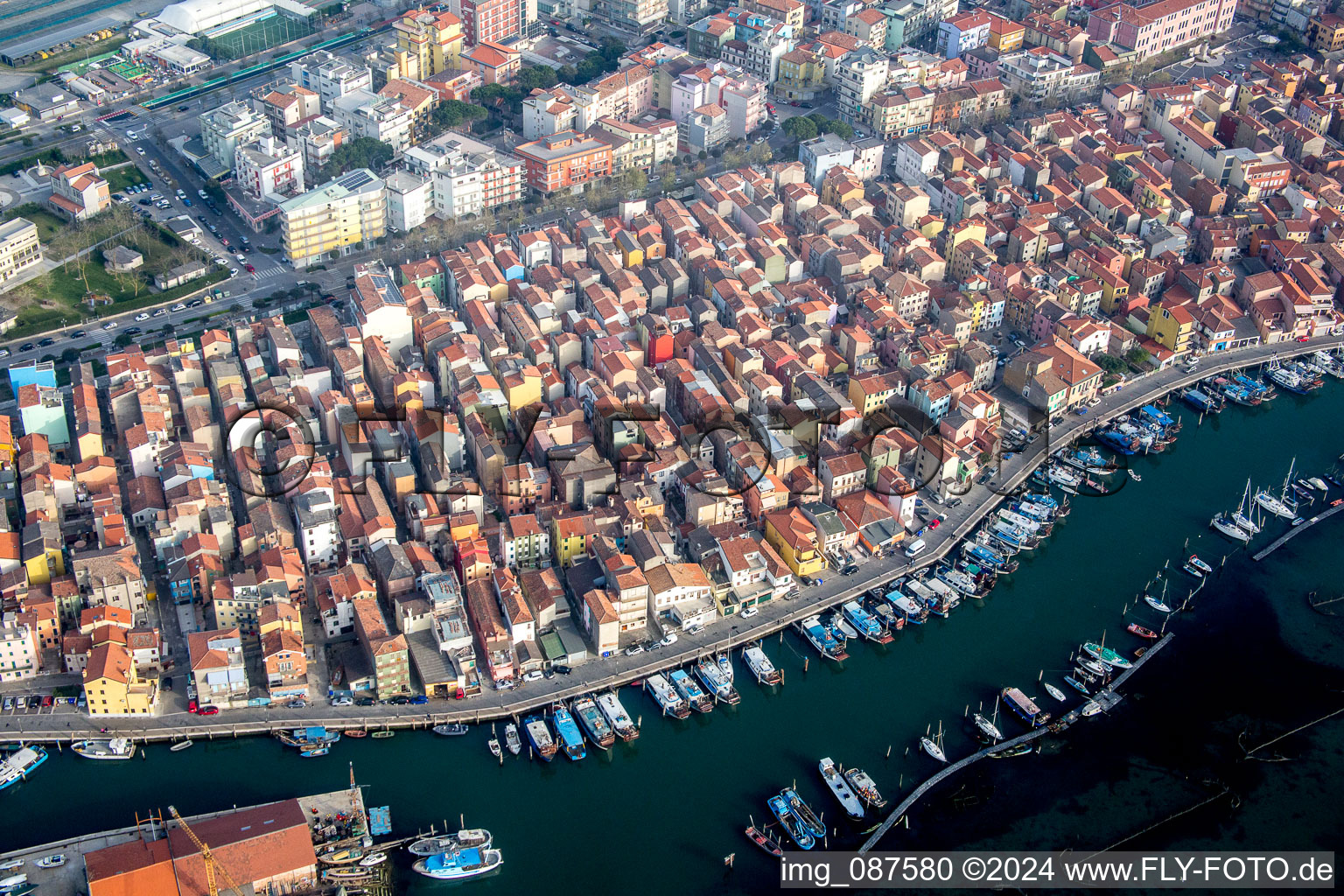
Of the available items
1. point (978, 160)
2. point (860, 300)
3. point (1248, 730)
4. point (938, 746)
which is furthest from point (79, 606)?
point (978, 160)

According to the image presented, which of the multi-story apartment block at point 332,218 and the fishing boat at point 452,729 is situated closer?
the fishing boat at point 452,729

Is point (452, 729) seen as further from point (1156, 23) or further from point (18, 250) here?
point (1156, 23)

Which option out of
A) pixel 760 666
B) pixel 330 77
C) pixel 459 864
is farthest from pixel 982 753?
pixel 330 77

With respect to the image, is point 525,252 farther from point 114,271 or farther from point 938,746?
point 938,746

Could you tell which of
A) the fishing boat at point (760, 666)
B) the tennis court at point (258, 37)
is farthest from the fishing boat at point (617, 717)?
the tennis court at point (258, 37)

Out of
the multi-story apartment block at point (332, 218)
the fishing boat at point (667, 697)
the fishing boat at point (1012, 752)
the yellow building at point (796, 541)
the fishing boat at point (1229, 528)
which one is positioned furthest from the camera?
the multi-story apartment block at point (332, 218)

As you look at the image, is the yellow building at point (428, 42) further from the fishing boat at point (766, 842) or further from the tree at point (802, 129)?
the fishing boat at point (766, 842)
